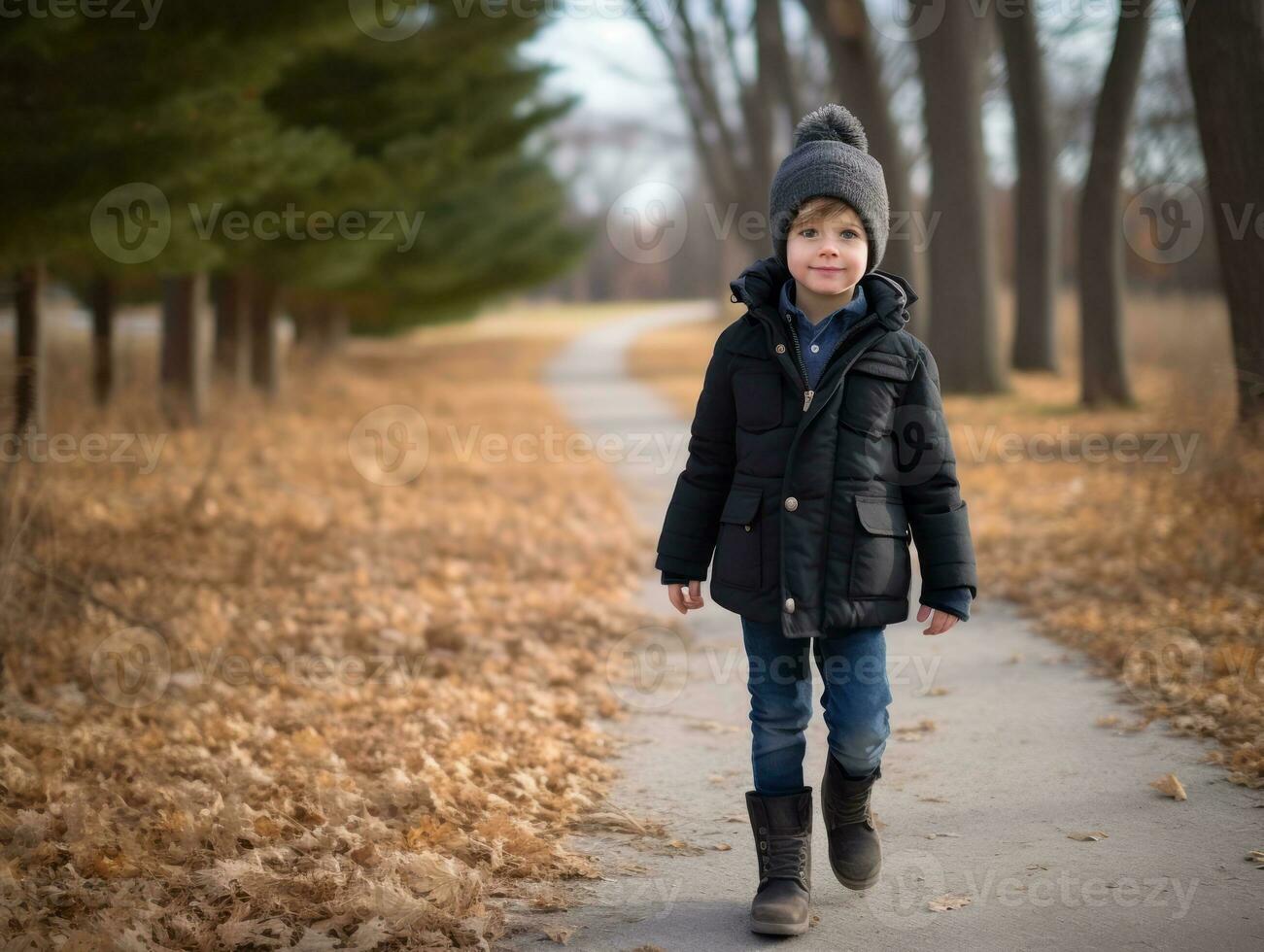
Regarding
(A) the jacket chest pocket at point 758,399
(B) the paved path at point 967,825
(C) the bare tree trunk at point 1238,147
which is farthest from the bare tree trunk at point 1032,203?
(A) the jacket chest pocket at point 758,399

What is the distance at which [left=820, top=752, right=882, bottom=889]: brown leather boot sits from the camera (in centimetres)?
321

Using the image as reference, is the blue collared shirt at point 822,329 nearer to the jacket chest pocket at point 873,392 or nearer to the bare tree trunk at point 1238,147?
the jacket chest pocket at point 873,392

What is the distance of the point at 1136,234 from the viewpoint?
22.8m

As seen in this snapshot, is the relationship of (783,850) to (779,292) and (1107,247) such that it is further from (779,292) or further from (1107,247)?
(1107,247)

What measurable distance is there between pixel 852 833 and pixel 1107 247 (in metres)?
12.7

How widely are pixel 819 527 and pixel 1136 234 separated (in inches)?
869

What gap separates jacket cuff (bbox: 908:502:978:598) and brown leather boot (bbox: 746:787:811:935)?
67cm

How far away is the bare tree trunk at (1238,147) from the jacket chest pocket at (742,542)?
15.9 ft

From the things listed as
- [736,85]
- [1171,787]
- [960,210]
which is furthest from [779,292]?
[736,85]

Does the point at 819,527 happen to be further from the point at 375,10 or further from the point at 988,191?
the point at 988,191

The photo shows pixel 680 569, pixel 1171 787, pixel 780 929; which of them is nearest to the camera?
pixel 780 929

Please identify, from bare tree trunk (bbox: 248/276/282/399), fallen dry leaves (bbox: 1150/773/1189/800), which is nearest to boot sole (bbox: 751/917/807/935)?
fallen dry leaves (bbox: 1150/773/1189/800)

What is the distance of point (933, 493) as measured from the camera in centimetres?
314

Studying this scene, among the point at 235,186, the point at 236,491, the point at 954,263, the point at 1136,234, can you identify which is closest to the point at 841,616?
the point at 235,186
